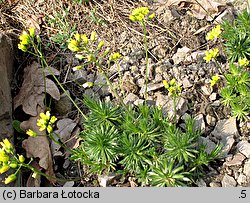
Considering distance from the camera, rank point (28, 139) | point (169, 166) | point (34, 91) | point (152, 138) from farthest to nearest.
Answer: point (34, 91), point (28, 139), point (152, 138), point (169, 166)

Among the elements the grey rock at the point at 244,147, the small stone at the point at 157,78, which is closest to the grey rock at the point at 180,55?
the small stone at the point at 157,78

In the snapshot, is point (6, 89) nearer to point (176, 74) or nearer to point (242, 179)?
point (176, 74)

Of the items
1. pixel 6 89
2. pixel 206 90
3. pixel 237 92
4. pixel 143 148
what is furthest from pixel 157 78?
pixel 6 89

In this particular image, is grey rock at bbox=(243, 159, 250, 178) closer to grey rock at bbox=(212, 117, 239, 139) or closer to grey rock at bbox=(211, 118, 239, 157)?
grey rock at bbox=(211, 118, 239, 157)
